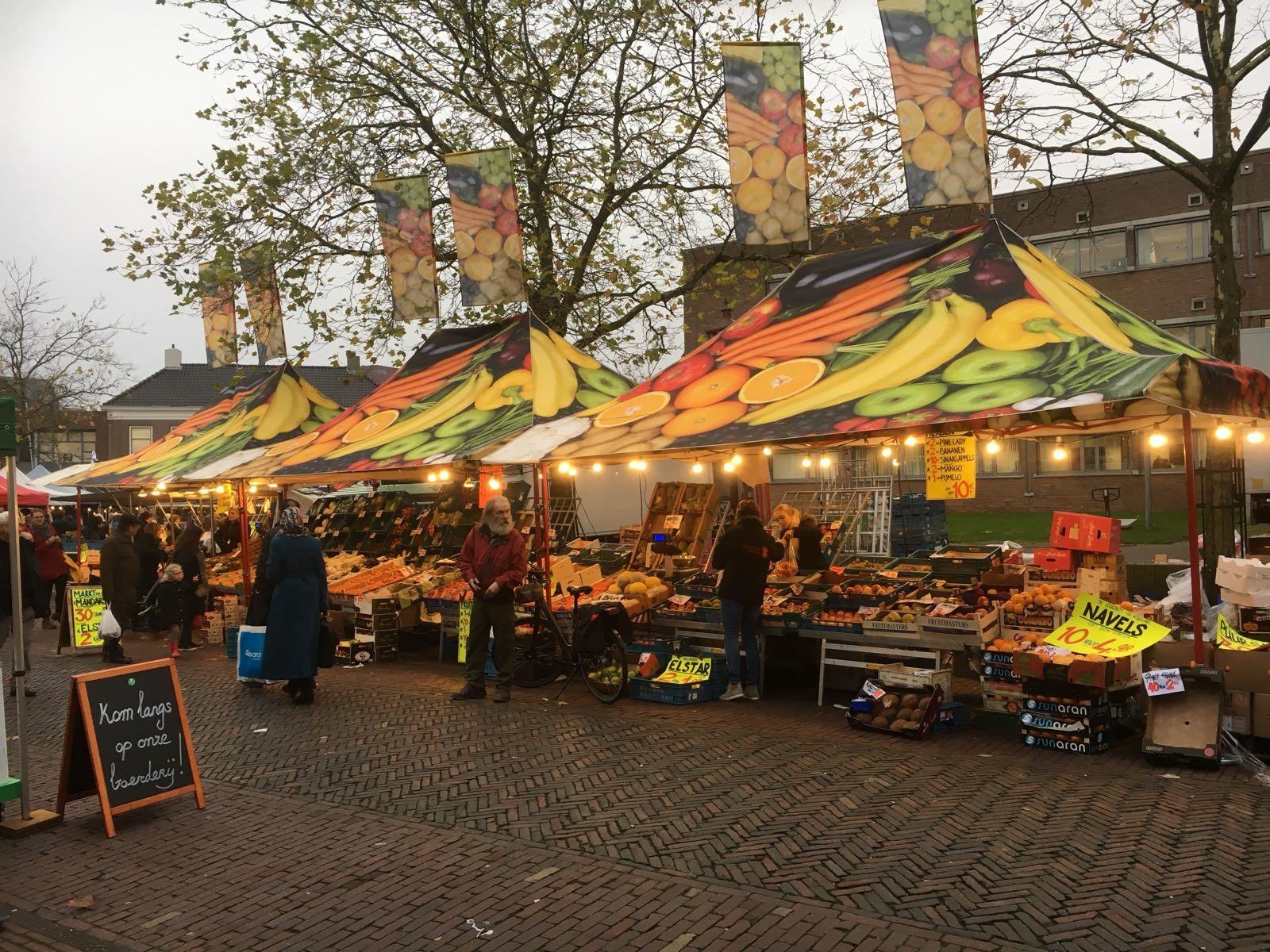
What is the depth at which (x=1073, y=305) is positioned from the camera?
7.66m

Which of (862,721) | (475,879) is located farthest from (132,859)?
(862,721)

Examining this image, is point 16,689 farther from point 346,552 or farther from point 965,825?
point 346,552

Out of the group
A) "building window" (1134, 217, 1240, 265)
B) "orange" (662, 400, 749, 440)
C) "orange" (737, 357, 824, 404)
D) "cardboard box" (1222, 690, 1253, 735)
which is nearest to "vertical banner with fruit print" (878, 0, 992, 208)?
"orange" (737, 357, 824, 404)

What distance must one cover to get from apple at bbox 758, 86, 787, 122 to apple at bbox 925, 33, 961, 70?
4.66ft

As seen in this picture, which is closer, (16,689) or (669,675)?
(16,689)

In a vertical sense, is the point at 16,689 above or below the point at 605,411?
below

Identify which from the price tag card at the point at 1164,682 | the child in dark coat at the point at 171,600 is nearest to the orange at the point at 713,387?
the price tag card at the point at 1164,682

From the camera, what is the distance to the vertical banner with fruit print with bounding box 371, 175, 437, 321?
42.9ft

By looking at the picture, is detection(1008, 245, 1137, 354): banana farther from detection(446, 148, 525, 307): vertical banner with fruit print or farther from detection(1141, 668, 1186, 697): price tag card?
detection(446, 148, 525, 307): vertical banner with fruit print

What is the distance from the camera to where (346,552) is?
16062 millimetres

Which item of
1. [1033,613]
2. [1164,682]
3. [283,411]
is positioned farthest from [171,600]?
[1164,682]

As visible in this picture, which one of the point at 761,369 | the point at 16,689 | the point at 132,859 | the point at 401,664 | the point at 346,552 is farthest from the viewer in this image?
the point at 346,552

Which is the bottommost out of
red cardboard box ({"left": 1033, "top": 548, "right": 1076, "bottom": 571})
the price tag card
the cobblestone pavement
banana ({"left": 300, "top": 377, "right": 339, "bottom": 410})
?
the cobblestone pavement

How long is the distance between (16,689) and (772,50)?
26.2ft
